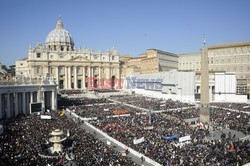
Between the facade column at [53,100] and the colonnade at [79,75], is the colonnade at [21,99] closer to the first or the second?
the facade column at [53,100]

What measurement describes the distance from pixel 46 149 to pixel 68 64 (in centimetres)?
6485

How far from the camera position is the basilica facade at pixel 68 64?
3169 inches

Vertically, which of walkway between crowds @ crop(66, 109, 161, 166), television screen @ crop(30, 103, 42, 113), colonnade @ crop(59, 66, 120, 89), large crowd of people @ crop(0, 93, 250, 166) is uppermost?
colonnade @ crop(59, 66, 120, 89)

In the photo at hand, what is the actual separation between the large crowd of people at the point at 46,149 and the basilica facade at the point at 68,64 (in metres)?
52.4

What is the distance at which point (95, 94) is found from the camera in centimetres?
6938

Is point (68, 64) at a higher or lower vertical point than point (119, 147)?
higher

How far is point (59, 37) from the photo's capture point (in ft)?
328

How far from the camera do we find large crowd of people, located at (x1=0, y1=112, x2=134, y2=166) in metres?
18.4

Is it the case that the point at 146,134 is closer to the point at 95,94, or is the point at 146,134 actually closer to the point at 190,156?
the point at 190,156

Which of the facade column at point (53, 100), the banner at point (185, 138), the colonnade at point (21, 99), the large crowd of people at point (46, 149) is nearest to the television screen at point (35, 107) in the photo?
the colonnade at point (21, 99)

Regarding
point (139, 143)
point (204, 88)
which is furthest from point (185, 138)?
point (204, 88)

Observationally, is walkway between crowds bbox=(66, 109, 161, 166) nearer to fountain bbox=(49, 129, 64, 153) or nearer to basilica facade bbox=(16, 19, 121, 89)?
fountain bbox=(49, 129, 64, 153)

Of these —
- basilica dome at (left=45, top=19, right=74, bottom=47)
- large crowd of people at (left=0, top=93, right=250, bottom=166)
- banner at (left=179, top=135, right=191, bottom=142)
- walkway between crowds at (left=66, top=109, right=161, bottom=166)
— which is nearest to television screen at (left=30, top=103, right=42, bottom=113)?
large crowd of people at (left=0, top=93, right=250, bottom=166)

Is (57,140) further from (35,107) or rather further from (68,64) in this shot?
(68,64)
